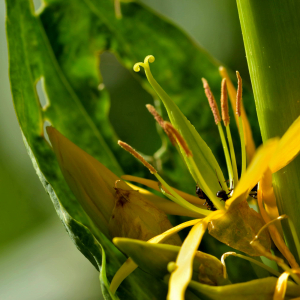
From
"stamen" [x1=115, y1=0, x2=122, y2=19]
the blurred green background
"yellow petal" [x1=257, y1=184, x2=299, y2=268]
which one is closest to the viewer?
"yellow petal" [x1=257, y1=184, x2=299, y2=268]

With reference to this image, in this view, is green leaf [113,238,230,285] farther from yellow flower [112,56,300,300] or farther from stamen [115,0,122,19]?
stamen [115,0,122,19]

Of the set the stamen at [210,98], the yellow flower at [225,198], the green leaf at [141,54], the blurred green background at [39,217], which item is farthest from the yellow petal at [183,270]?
the blurred green background at [39,217]

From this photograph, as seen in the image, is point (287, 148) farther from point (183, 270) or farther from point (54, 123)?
point (54, 123)

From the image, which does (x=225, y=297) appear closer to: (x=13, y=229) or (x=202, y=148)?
(x=202, y=148)

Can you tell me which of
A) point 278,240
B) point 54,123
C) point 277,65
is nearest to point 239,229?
point 278,240

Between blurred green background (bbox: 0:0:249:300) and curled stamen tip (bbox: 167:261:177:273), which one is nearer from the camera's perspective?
curled stamen tip (bbox: 167:261:177:273)

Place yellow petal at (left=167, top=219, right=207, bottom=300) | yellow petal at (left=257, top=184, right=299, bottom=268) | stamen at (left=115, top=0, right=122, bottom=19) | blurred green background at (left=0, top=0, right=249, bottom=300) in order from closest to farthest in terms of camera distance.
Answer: yellow petal at (left=167, top=219, right=207, bottom=300)
yellow petal at (left=257, top=184, right=299, bottom=268)
stamen at (left=115, top=0, right=122, bottom=19)
blurred green background at (left=0, top=0, right=249, bottom=300)

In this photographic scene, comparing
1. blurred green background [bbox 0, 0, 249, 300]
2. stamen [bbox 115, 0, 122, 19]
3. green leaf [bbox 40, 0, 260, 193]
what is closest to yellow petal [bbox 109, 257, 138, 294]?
green leaf [bbox 40, 0, 260, 193]

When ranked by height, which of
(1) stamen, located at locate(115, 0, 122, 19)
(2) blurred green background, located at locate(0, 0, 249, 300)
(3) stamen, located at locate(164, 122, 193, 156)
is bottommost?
(2) blurred green background, located at locate(0, 0, 249, 300)
